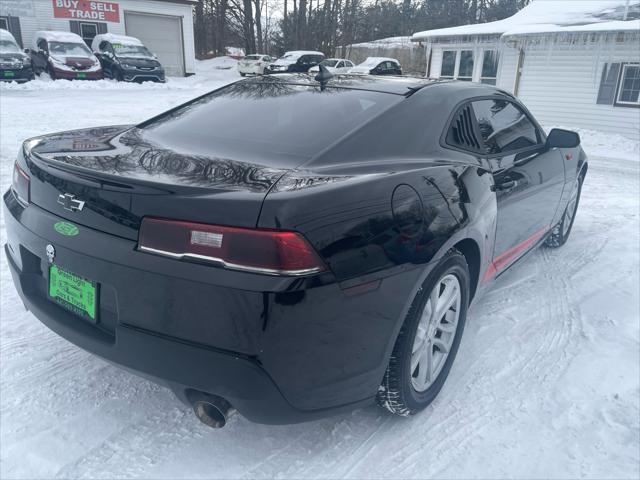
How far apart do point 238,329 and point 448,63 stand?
749 inches

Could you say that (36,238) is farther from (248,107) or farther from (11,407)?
(248,107)

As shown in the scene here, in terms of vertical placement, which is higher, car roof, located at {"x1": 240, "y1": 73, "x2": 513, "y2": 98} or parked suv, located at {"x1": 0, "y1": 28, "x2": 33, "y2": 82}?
car roof, located at {"x1": 240, "y1": 73, "x2": 513, "y2": 98}

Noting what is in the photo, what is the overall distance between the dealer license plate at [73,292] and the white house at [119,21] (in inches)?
1007

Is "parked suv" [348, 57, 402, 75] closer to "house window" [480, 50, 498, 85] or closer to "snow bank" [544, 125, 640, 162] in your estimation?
"house window" [480, 50, 498, 85]

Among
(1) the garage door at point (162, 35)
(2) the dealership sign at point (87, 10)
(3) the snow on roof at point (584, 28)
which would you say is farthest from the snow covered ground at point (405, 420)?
(1) the garage door at point (162, 35)

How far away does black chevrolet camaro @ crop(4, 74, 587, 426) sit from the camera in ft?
5.83

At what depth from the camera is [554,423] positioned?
8.29 ft

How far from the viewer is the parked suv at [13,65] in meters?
17.4

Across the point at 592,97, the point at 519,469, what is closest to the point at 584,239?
the point at 519,469

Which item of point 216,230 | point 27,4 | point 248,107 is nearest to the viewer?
point 216,230

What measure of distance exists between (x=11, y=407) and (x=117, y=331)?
35.6 inches

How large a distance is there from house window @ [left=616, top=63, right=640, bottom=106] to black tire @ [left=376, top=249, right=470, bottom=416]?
45.9 feet

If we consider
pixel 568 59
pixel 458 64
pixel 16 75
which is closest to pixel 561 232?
pixel 568 59

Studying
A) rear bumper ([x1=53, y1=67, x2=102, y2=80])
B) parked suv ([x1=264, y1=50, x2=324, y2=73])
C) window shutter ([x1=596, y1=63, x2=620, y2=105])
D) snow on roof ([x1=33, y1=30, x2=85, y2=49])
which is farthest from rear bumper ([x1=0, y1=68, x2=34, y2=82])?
window shutter ([x1=596, y1=63, x2=620, y2=105])
